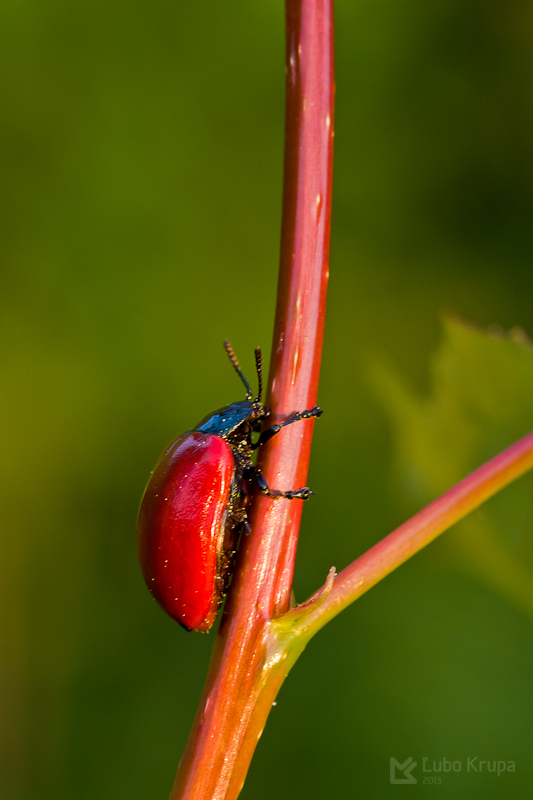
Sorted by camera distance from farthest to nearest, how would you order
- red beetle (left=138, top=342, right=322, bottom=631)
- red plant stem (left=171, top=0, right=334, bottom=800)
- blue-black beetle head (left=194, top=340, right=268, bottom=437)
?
blue-black beetle head (left=194, top=340, right=268, bottom=437), red beetle (left=138, top=342, right=322, bottom=631), red plant stem (left=171, top=0, right=334, bottom=800)

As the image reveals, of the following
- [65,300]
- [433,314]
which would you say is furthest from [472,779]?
[65,300]

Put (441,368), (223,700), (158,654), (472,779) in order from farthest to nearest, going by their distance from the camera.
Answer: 1. (158,654)
2. (472,779)
3. (441,368)
4. (223,700)

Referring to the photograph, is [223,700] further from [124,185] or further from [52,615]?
[124,185]

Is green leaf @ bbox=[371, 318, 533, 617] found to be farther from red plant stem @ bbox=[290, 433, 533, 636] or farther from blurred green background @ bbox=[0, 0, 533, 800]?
blurred green background @ bbox=[0, 0, 533, 800]

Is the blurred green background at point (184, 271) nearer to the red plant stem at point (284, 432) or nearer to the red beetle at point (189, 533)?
the red beetle at point (189, 533)

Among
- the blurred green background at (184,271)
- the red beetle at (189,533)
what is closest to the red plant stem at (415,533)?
the red beetle at (189,533)

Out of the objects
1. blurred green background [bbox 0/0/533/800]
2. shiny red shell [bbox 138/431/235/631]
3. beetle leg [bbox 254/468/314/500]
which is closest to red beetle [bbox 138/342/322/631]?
shiny red shell [bbox 138/431/235/631]
